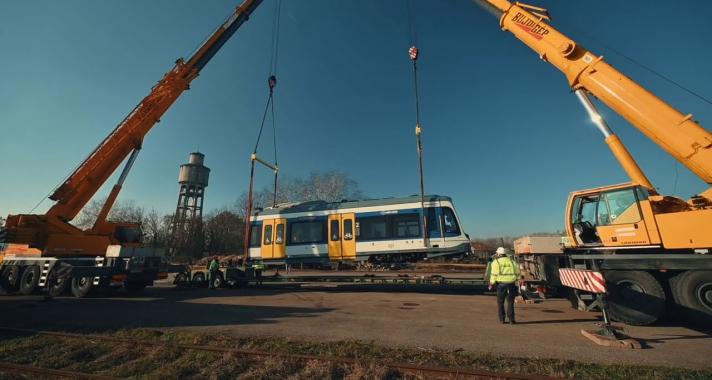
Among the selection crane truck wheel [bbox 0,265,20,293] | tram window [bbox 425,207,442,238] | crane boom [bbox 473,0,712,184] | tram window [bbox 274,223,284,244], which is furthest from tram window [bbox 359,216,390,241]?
crane truck wheel [bbox 0,265,20,293]

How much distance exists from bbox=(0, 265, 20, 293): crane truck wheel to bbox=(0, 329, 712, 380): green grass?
416 inches

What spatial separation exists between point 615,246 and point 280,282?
1430cm

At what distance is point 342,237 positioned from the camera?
1331 centimetres

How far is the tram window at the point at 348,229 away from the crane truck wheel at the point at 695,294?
9733 millimetres

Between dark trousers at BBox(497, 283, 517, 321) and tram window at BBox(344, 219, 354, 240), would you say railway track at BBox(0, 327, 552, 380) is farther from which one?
tram window at BBox(344, 219, 354, 240)

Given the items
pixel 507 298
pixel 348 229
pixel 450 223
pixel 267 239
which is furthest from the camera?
pixel 267 239

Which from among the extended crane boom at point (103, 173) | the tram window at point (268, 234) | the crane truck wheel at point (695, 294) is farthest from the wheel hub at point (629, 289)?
the extended crane boom at point (103, 173)

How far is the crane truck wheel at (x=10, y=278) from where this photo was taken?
13.4 meters

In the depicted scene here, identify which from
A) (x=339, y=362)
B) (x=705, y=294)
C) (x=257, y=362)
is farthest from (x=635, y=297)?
(x=257, y=362)

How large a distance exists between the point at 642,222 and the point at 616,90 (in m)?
3.53

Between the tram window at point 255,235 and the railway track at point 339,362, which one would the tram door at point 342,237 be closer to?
the tram window at point 255,235

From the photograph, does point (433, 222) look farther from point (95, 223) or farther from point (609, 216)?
point (95, 223)

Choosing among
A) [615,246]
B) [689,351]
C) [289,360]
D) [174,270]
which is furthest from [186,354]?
[174,270]

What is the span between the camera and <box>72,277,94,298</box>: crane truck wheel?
1202 cm
